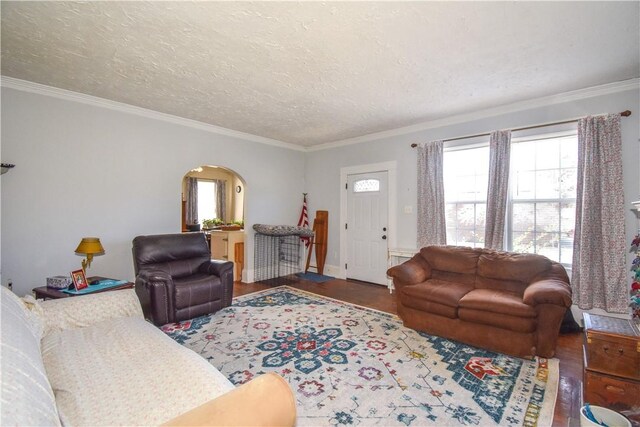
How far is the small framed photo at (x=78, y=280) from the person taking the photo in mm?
2908

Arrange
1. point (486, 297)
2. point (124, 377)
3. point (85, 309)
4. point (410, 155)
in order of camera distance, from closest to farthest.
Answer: point (124, 377) < point (85, 309) < point (486, 297) < point (410, 155)

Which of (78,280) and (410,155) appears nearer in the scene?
(78,280)

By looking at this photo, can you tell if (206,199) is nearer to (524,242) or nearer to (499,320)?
(524,242)

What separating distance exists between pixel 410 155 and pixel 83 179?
15.0ft

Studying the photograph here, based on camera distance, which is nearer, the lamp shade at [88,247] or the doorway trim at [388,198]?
the lamp shade at [88,247]

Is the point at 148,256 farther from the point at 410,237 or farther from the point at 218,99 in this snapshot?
the point at 410,237

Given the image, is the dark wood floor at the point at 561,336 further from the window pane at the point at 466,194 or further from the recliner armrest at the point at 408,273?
the window pane at the point at 466,194

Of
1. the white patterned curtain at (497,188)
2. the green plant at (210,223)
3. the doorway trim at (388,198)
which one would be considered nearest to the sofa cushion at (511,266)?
the white patterned curtain at (497,188)

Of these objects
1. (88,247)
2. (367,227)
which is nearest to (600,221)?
(367,227)

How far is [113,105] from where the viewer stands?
12.5ft

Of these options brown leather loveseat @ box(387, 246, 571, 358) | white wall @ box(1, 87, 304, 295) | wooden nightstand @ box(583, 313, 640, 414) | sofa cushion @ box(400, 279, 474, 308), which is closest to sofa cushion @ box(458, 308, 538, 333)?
brown leather loveseat @ box(387, 246, 571, 358)

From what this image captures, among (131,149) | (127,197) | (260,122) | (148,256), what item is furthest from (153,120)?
(148,256)

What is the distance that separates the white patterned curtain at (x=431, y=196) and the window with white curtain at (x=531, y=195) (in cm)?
24

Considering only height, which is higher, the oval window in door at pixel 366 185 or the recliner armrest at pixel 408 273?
the oval window in door at pixel 366 185
